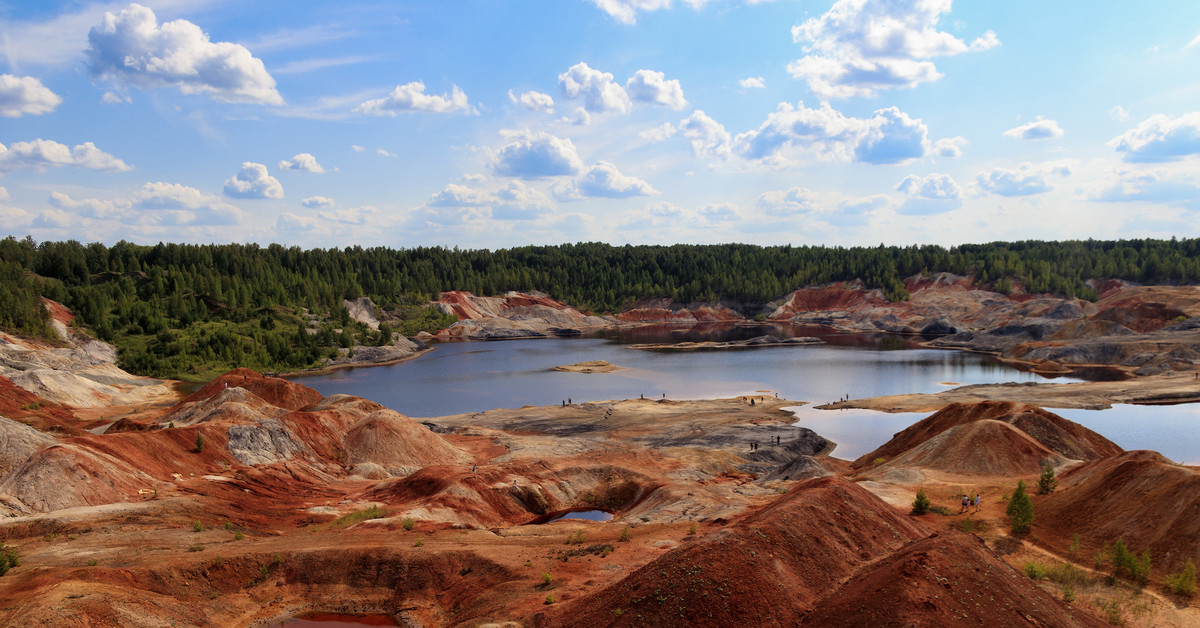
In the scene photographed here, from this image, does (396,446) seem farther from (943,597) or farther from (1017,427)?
(1017,427)

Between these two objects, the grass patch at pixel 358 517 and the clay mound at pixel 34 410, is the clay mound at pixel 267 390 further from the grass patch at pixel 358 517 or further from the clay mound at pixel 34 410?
the grass patch at pixel 358 517

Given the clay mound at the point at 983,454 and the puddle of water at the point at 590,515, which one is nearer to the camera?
the puddle of water at the point at 590,515

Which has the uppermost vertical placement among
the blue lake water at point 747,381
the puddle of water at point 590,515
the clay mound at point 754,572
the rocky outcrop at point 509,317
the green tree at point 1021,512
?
the rocky outcrop at point 509,317

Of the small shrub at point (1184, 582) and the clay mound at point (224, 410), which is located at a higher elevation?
the clay mound at point (224, 410)

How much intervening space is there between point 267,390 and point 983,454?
203ft

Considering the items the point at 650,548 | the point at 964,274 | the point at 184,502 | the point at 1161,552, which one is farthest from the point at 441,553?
the point at 964,274

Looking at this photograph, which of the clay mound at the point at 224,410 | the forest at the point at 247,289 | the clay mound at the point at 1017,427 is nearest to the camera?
the clay mound at the point at 1017,427

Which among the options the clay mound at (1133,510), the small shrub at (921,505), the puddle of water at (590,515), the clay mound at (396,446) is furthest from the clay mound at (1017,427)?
the clay mound at (396,446)

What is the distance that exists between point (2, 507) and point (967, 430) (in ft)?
171

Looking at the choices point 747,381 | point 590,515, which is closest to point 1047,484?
point 590,515

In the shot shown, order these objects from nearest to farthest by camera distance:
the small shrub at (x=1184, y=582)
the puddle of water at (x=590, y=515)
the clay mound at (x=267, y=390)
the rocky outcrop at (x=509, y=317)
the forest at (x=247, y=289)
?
1. the small shrub at (x=1184, y=582)
2. the puddle of water at (x=590, y=515)
3. the clay mound at (x=267, y=390)
4. the forest at (x=247, y=289)
5. the rocky outcrop at (x=509, y=317)

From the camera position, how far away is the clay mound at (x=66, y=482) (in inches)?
1277

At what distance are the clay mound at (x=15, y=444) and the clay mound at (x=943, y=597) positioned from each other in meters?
39.5

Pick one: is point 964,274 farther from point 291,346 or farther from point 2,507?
point 2,507
